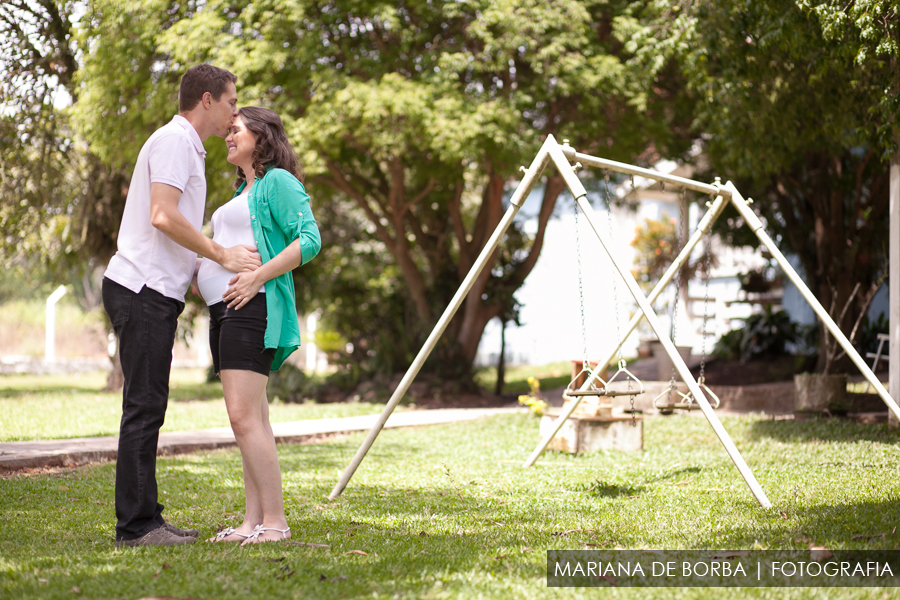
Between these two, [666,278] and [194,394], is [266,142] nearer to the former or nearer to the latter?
[666,278]

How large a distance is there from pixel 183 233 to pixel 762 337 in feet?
46.8

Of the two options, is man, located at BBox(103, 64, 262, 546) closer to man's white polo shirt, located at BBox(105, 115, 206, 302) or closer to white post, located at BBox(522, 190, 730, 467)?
man's white polo shirt, located at BBox(105, 115, 206, 302)

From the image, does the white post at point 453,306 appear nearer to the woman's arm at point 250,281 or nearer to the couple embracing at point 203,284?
the couple embracing at point 203,284

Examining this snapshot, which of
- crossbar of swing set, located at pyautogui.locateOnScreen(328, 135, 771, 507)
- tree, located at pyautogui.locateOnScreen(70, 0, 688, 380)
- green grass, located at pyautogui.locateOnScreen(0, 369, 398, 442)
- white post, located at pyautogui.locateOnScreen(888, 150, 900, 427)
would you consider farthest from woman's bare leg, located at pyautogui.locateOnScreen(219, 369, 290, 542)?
tree, located at pyautogui.locateOnScreen(70, 0, 688, 380)

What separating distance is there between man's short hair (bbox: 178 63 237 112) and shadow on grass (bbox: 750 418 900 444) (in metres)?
5.89

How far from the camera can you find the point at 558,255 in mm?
23953

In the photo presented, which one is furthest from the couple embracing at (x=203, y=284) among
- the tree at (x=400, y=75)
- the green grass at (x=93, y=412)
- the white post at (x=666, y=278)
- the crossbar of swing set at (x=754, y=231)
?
the tree at (x=400, y=75)

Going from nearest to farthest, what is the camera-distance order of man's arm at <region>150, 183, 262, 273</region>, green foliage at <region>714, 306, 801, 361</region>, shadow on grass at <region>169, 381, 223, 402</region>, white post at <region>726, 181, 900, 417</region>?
man's arm at <region>150, 183, 262, 273</region>
white post at <region>726, 181, 900, 417</region>
shadow on grass at <region>169, 381, 223, 402</region>
green foliage at <region>714, 306, 801, 361</region>

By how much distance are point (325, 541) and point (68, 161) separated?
12.2 meters

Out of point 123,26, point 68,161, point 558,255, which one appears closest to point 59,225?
point 68,161

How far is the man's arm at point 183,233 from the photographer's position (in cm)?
314

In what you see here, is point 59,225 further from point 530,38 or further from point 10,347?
point 10,347

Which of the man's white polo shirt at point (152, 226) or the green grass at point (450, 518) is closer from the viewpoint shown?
the green grass at point (450, 518)

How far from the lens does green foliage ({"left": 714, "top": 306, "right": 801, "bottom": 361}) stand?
50.3ft
